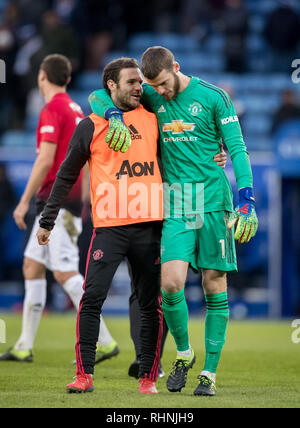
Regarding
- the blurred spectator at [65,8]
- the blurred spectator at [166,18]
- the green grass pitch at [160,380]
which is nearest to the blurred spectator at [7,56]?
the blurred spectator at [65,8]

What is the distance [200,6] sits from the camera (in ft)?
59.8

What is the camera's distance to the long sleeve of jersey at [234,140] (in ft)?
17.6

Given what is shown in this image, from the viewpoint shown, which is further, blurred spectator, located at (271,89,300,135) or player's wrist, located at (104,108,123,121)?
blurred spectator, located at (271,89,300,135)

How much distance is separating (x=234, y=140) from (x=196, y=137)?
0.25m

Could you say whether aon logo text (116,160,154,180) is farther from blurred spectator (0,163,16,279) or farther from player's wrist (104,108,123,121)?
blurred spectator (0,163,16,279)

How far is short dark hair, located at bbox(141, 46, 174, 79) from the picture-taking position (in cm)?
537

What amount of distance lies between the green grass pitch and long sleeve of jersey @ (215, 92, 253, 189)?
129 cm

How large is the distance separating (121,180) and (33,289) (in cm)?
236

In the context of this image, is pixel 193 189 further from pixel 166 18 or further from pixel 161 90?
pixel 166 18

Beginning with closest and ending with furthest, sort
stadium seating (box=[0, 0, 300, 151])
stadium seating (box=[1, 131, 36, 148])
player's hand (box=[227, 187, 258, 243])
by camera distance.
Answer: player's hand (box=[227, 187, 258, 243]), stadium seating (box=[1, 131, 36, 148]), stadium seating (box=[0, 0, 300, 151])

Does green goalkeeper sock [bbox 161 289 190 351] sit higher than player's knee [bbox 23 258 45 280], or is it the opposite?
player's knee [bbox 23 258 45 280]

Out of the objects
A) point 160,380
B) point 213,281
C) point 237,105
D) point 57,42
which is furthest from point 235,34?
point 213,281

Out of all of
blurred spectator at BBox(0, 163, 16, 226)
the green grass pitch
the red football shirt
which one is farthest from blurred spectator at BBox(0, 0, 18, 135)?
the red football shirt

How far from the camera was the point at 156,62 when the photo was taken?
537 cm
